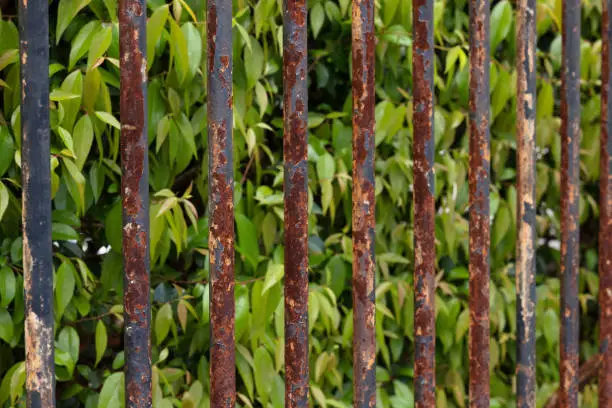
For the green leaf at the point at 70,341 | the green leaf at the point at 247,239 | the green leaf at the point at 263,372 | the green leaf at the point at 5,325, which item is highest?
the green leaf at the point at 247,239

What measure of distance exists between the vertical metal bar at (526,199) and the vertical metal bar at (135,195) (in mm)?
581

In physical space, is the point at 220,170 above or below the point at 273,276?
above

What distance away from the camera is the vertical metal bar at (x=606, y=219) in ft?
4.50

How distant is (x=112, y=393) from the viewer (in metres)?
1.25

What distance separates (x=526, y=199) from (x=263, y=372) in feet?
1.66

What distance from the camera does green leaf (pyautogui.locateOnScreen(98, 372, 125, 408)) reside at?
4.08 feet

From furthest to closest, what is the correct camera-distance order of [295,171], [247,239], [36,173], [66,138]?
[247,239]
[66,138]
[295,171]
[36,173]

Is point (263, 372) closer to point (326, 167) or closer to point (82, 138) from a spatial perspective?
point (326, 167)

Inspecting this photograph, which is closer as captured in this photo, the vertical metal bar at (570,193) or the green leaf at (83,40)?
the green leaf at (83,40)

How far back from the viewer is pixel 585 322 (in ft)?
6.24

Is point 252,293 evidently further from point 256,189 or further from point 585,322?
point 585,322

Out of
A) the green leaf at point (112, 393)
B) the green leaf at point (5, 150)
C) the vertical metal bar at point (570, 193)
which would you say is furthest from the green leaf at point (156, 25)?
the vertical metal bar at point (570, 193)

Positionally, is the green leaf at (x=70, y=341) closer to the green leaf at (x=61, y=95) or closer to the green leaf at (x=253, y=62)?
the green leaf at (x=61, y=95)

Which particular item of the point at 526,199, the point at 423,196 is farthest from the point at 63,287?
the point at 526,199
